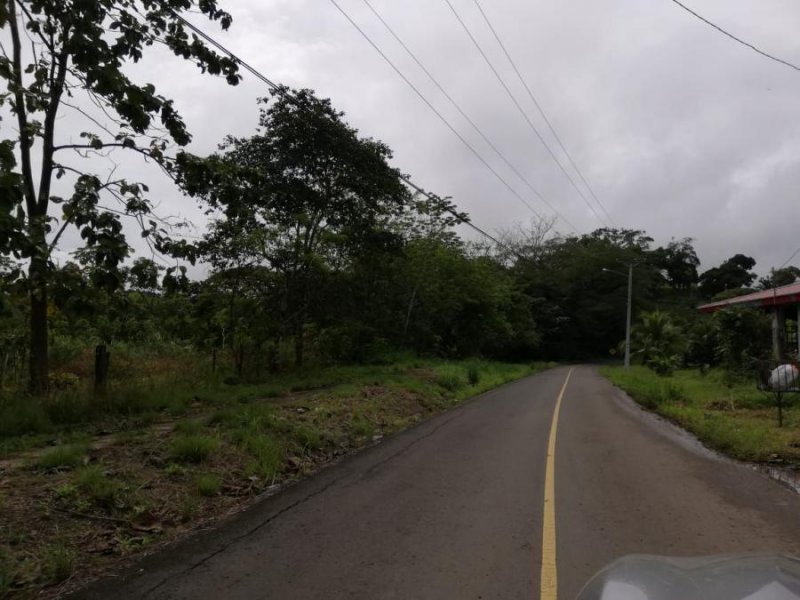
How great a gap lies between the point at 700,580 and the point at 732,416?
43.2ft

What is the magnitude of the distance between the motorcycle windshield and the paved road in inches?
66.7

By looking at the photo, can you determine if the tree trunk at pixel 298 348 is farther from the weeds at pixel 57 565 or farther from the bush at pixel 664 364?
the bush at pixel 664 364

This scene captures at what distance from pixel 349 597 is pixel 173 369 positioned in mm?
12961

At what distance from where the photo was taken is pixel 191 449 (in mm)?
7891

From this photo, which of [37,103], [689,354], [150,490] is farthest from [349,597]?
[689,354]

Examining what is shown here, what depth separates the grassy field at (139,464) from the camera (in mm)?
5328

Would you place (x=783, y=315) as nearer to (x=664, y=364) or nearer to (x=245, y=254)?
(x=664, y=364)

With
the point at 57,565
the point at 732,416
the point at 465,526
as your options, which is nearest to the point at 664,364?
the point at 732,416

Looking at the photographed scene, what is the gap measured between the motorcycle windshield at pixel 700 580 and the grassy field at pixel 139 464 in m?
4.00

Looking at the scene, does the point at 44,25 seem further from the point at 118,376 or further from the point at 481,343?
the point at 481,343

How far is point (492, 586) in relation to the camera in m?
4.67

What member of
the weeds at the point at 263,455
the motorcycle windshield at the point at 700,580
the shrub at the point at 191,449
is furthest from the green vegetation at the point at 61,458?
the motorcycle windshield at the point at 700,580

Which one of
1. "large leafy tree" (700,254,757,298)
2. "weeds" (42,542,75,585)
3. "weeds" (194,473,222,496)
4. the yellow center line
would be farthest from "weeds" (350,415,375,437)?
"large leafy tree" (700,254,757,298)

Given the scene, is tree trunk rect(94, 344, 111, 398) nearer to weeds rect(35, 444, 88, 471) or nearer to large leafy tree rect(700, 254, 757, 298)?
weeds rect(35, 444, 88, 471)
